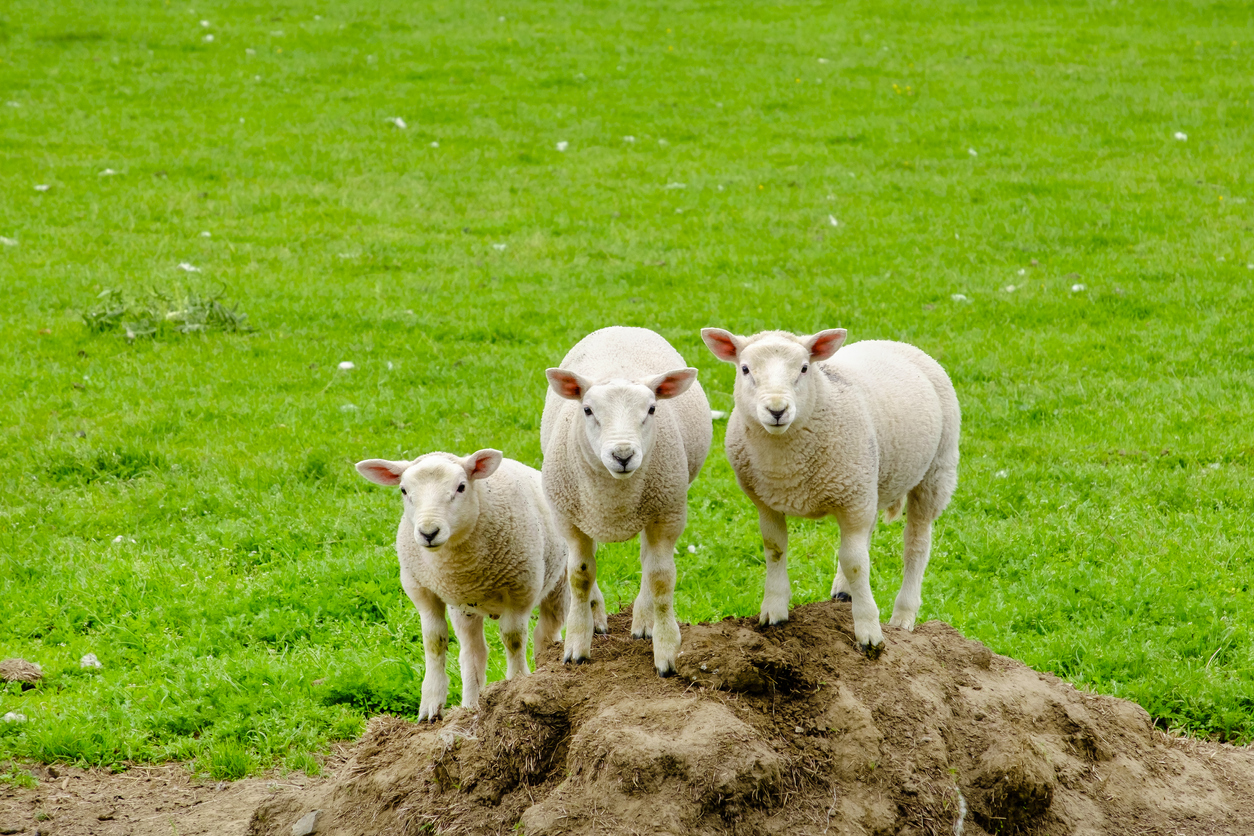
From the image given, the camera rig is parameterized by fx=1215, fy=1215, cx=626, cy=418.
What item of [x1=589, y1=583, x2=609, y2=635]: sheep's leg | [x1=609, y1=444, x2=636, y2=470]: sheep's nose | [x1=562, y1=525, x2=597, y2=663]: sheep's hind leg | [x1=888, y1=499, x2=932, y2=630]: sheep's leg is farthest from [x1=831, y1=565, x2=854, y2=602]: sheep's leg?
[x1=609, y1=444, x2=636, y2=470]: sheep's nose

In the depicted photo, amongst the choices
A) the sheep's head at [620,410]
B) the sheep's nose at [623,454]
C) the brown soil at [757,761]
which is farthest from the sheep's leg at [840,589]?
the sheep's nose at [623,454]

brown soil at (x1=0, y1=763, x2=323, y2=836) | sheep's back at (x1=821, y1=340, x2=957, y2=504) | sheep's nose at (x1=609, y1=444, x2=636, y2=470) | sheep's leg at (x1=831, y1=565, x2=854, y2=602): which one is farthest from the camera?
sheep's leg at (x1=831, y1=565, x2=854, y2=602)

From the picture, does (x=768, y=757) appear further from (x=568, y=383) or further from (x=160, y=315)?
(x=160, y=315)

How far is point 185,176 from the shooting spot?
53.9 ft

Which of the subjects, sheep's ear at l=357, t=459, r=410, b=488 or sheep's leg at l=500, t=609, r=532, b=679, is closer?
sheep's ear at l=357, t=459, r=410, b=488

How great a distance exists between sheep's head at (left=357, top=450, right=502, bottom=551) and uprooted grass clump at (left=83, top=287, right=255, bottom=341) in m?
7.12

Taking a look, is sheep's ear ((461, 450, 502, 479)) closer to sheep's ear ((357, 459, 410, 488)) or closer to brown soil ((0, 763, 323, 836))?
sheep's ear ((357, 459, 410, 488))

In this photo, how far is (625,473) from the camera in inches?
174

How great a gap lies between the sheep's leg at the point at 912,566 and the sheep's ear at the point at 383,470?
245cm

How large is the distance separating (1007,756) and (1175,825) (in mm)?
926

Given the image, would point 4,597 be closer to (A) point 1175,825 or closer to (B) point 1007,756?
(B) point 1007,756

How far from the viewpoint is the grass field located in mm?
7180

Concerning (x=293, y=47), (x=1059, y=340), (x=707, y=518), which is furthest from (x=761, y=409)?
(x=293, y=47)

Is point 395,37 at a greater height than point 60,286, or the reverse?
point 395,37
